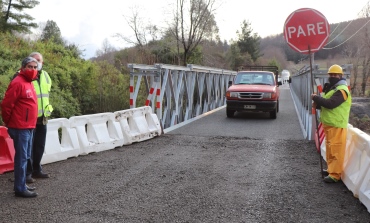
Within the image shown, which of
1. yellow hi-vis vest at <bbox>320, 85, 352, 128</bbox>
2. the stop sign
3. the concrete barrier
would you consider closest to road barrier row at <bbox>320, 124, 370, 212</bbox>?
yellow hi-vis vest at <bbox>320, 85, 352, 128</bbox>

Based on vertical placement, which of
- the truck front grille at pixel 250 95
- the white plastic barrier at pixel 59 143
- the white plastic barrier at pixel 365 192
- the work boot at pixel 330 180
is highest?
the truck front grille at pixel 250 95

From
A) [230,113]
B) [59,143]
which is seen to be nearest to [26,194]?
[59,143]

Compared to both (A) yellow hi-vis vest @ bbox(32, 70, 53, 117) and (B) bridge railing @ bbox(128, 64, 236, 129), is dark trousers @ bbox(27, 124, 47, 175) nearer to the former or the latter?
(A) yellow hi-vis vest @ bbox(32, 70, 53, 117)

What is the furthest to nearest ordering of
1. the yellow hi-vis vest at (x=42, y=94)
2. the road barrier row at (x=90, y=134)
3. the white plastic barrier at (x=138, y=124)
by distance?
the white plastic barrier at (x=138, y=124)
the road barrier row at (x=90, y=134)
the yellow hi-vis vest at (x=42, y=94)

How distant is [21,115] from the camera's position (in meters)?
4.93

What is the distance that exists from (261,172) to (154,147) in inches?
113

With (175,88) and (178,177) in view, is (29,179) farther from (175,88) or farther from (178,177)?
(175,88)

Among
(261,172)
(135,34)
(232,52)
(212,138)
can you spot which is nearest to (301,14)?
(261,172)

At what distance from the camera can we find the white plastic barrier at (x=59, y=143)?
6820mm

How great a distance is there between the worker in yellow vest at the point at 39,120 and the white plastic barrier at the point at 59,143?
0.80m

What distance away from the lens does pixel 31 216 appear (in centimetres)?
426

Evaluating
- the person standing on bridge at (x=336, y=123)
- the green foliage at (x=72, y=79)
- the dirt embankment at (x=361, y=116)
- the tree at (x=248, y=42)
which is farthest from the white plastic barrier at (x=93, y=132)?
the tree at (x=248, y=42)

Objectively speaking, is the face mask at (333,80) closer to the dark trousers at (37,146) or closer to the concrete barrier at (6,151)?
the dark trousers at (37,146)

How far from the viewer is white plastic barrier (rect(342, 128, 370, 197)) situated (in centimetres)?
487
